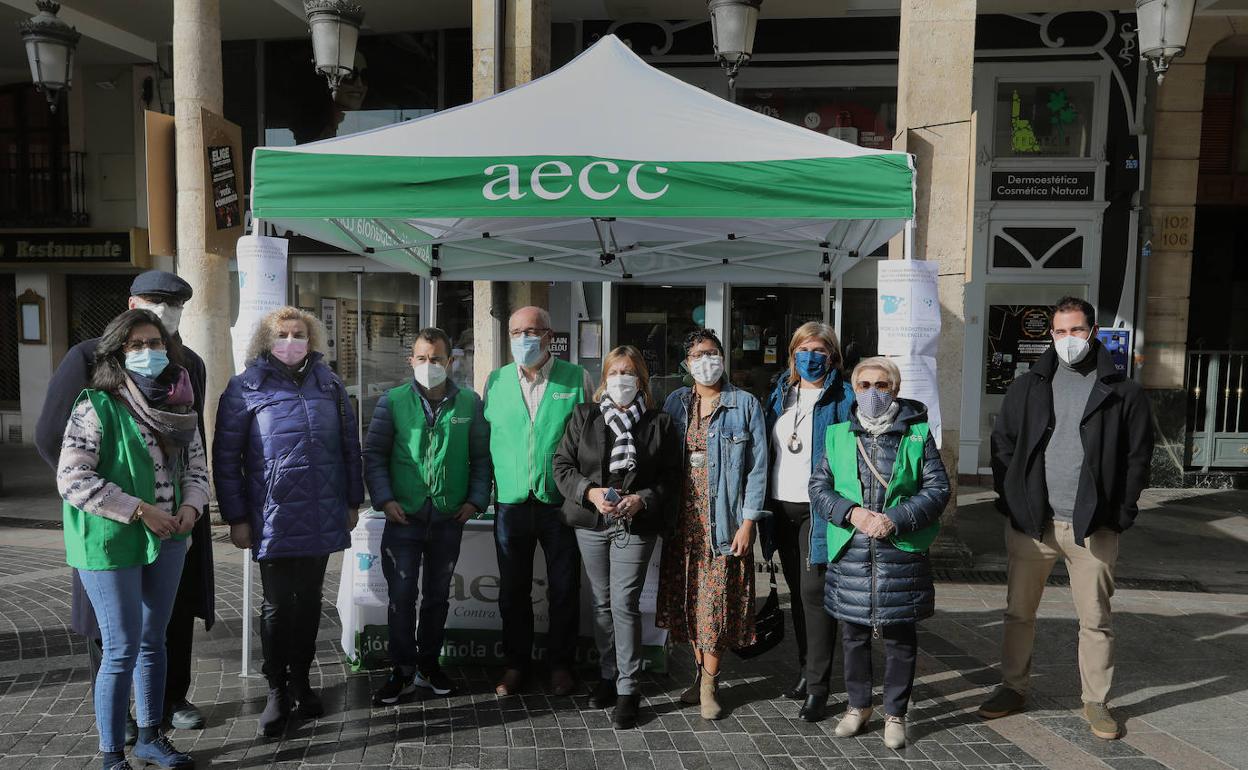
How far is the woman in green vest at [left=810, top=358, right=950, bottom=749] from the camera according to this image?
3.71 metres

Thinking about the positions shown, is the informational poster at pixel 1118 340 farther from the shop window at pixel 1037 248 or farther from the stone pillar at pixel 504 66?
the stone pillar at pixel 504 66

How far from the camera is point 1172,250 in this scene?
34.8 ft

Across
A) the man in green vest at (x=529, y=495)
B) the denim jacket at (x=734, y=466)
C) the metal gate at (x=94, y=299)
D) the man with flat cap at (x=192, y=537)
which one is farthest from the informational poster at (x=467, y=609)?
the metal gate at (x=94, y=299)

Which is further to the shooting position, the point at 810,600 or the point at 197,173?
the point at 197,173

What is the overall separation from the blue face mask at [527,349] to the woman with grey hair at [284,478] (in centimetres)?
90

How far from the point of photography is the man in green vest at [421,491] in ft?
13.6

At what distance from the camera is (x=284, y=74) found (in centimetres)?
1181

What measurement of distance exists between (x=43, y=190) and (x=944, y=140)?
43.6 feet

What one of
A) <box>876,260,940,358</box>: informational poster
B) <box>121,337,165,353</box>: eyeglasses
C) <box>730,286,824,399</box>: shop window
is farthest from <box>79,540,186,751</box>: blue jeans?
<box>730,286,824,399</box>: shop window

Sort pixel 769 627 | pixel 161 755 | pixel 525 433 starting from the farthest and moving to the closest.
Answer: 1. pixel 769 627
2. pixel 525 433
3. pixel 161 755

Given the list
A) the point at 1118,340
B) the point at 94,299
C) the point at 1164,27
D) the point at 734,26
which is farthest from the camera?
the point at 94,299

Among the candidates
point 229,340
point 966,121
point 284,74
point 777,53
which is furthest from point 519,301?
point 284,74

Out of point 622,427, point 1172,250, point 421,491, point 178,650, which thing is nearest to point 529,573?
point 421,491

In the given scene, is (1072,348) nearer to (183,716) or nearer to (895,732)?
(895,732)
